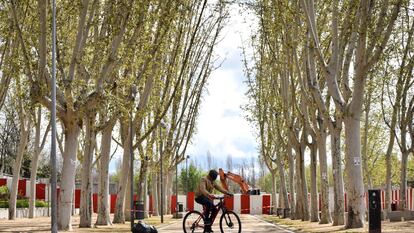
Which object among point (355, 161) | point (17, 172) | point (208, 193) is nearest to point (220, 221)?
point (208, 193)

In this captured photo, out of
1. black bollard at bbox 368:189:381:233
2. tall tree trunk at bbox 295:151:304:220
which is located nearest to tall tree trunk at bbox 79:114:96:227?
black bollard at bbox 368:189:381:233

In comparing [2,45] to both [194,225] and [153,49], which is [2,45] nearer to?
[153,49]

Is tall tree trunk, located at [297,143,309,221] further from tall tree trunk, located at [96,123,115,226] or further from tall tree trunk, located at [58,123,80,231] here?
tall tree trunk, located at [58,123,80,231]

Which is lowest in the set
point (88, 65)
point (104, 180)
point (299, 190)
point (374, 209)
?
point (374, 209)

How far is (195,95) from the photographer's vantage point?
4597 centimetres

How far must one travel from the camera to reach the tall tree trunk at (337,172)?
983 inches

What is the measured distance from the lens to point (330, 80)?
23.0 metres

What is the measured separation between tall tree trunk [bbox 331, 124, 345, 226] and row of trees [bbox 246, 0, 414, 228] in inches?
1.5

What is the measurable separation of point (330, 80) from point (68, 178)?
9.46 m

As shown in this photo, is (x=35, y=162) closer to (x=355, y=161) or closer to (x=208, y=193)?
(x=355, y=161)

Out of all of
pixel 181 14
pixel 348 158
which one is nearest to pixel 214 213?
pixel 348 158

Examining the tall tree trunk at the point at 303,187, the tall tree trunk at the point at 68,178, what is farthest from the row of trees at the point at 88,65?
the tall tree trunk at the point at 303,187

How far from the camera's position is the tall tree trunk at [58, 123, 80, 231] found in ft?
74.7

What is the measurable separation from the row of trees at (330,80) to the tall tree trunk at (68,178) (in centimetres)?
861
